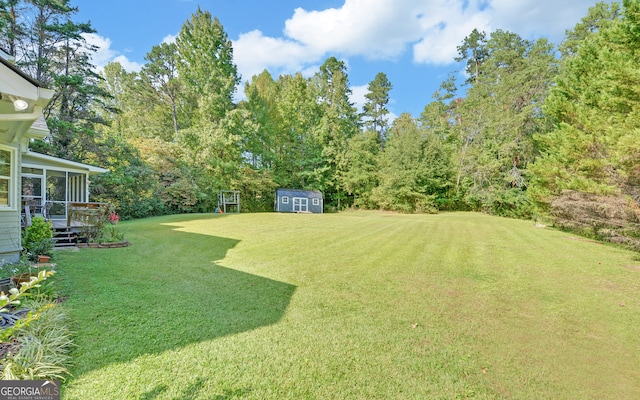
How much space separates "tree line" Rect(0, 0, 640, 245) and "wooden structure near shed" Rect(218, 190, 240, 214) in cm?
62

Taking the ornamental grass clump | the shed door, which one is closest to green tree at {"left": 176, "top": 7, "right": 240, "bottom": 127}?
the shed door

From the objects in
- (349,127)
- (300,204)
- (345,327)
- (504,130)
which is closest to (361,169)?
(349,127)

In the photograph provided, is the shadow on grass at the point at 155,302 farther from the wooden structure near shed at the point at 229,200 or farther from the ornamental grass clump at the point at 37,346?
the wooden structure near shed at the point at 229,200

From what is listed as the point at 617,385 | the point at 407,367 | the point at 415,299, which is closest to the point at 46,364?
the point at 407,367

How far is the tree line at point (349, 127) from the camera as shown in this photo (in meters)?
10.1

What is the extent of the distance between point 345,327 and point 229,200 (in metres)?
20.6

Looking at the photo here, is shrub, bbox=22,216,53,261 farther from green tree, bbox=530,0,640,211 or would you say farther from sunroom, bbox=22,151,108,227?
green tree, bbox=530,0,640,211

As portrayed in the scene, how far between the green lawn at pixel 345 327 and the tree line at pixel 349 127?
566 cm

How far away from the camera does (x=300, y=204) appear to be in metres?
24.7

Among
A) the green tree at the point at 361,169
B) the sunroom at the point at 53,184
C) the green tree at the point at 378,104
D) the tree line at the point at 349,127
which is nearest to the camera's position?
the sunroom at the point at 53,184

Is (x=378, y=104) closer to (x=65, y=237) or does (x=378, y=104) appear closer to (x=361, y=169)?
(x=361, y=169)

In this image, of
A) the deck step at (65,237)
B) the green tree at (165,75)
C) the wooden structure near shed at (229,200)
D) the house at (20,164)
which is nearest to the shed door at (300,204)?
the wooden structure near shed at (229,200)

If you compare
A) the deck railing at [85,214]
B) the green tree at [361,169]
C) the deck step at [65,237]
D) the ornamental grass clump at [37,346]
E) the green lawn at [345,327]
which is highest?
the green tree at [361,169]

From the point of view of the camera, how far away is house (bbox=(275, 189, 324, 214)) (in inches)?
957
